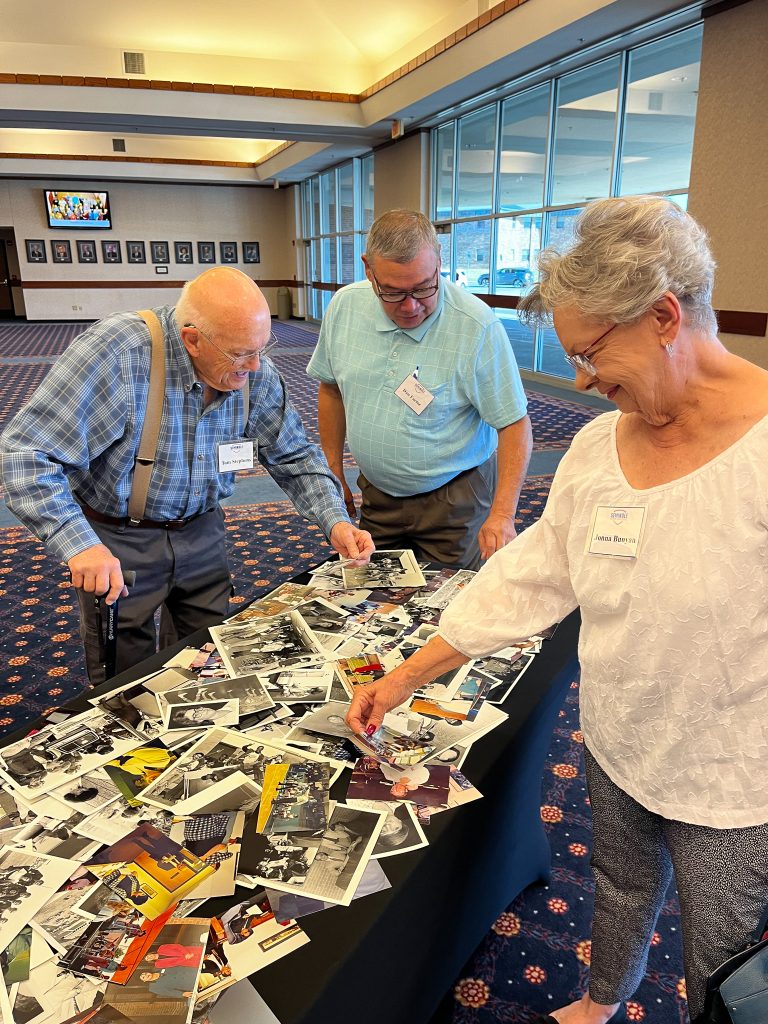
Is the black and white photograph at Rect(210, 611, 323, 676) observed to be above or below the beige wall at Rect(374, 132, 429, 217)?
below

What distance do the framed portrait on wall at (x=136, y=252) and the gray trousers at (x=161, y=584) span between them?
20888 millimetres

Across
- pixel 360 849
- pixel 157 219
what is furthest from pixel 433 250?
pixel 157 219

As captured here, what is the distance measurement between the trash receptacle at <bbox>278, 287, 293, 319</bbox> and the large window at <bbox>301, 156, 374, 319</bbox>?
1.18 m

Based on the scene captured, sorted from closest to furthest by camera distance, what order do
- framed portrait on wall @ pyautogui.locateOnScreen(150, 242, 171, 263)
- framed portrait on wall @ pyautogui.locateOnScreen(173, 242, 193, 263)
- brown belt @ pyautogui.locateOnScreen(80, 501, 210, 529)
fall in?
brown belt @ pyautogui.locateOnScreen(80, 501, 210, 529)
framed portrait on wall @ pyautogui.locateOnScreen(150, 242, 171, 263)
framed portrait on wall @ pyautogui.locateOnScreen(173, 242, 193, 263)

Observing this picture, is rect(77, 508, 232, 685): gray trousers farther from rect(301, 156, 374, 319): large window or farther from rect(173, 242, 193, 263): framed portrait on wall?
rect(173, 242, 193, 263): framed portrait on wall

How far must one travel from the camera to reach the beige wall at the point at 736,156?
566 centimetres

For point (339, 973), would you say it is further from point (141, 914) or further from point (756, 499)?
point (756, 499)

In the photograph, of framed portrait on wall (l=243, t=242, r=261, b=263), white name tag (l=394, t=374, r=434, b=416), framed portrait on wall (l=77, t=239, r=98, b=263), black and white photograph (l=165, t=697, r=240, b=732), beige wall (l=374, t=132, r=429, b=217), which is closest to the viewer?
black and white photograph (l=165, t=697, r=240, b=732)

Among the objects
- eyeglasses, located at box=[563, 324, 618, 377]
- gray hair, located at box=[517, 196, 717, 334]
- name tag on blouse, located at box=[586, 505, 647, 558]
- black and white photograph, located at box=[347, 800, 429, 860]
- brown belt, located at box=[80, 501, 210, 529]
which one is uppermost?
gray hair, located at box=[517, 196, 717, 334]

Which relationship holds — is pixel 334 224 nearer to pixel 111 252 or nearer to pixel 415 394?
pixel 111 252

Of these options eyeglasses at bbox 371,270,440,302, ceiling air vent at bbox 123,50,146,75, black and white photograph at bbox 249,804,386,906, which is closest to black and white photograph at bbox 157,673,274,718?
black and white photograph at bbox 249,804,386,906

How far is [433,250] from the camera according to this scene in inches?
81.9

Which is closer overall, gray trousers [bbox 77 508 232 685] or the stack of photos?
the stack of photos

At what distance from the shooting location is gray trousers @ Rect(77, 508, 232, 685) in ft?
6.43
